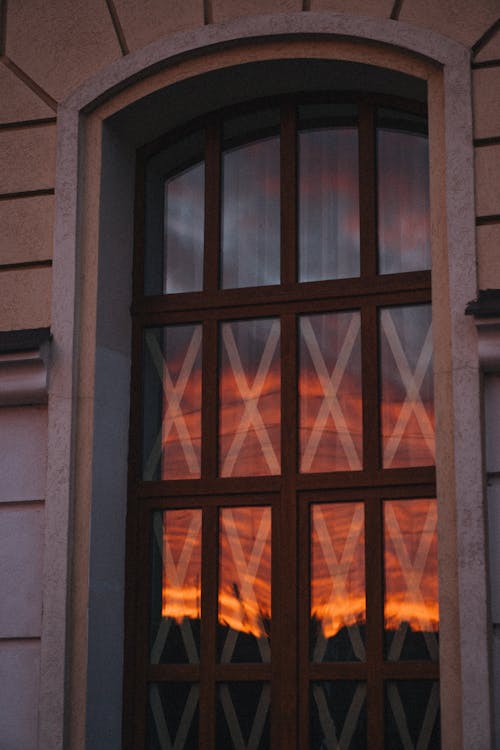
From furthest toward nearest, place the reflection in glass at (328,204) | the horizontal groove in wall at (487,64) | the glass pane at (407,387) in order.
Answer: the reflection in glass at (328,204) → the glass pane at (407,387) → the horizontal groove in wall at (487,64)

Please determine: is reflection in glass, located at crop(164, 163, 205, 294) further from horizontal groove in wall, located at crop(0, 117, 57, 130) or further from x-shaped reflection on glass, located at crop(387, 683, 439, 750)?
x-shaped reflection on glass, located at crop(387, 683, 439, 750)

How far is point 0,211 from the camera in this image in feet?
31.4

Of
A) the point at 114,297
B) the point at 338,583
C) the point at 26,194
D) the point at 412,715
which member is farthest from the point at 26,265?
the point at 412,715

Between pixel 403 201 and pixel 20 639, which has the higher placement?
pixel 403 201

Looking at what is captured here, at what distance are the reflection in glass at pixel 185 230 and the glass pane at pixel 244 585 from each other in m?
1.67

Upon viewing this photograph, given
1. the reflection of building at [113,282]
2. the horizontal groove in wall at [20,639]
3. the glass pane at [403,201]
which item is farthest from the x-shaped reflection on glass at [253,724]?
the glass pane at [403,201]

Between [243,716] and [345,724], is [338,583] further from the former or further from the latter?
[243,716]

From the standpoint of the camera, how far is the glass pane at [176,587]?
912cm

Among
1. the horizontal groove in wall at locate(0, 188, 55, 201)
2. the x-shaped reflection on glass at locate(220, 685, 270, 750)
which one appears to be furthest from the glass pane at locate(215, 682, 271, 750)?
the horizontal groove in wall at locate(0, 188, 55, 201)

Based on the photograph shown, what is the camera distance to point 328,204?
949cm

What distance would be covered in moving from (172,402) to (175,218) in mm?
1331

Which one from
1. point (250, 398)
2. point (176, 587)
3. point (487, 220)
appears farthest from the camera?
point (250, 398)

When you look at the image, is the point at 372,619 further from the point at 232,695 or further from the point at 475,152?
the point at 475,152

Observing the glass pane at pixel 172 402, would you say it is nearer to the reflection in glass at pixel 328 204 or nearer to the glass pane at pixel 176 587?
the glass pane at pixel 176 587
